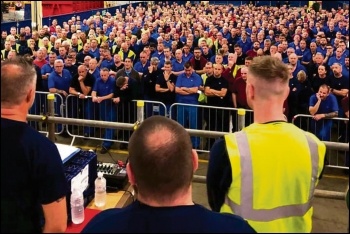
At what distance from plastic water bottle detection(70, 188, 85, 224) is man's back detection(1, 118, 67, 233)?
0.94 meters

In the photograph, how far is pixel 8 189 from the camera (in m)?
2.26

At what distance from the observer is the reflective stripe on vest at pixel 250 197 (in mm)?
2410

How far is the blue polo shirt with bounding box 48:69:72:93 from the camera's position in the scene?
10.2m

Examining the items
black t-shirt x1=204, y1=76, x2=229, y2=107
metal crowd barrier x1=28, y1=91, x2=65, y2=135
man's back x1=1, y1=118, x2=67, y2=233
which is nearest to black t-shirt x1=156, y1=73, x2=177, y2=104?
black t-shirt x1=204, y1=76, x2=229, y2=107

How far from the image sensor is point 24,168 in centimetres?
227

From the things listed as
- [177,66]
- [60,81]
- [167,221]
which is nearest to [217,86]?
[177,66]

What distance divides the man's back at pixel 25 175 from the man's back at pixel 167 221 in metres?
0.62

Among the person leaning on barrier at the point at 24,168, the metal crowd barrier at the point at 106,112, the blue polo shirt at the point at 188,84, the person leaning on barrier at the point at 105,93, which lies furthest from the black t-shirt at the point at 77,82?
the person leaning on barrier at the point at 24,168

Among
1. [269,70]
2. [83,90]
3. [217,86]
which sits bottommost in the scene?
[83,90]

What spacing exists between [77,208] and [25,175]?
112 cm

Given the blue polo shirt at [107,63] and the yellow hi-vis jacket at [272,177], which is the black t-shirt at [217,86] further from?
the yellow hi-vis jacket at [272,177]

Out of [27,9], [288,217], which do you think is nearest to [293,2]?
[27,9]

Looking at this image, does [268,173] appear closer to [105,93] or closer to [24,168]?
[24,168]

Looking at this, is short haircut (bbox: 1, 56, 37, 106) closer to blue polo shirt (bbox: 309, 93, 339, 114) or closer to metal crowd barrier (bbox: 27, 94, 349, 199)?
metal crowd barrier (bbox: 27, 94, 349, 199)
